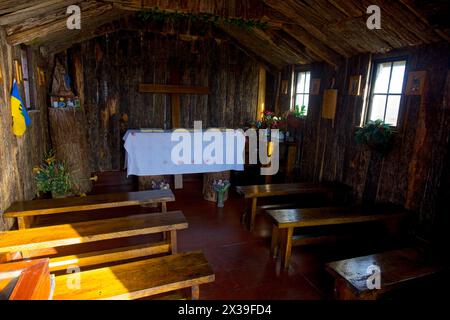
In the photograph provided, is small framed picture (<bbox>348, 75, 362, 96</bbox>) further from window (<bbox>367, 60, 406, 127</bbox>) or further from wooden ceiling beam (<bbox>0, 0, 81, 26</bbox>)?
wooden ceiling beam (<bbox>0, 0, 81, 26</bbox>)

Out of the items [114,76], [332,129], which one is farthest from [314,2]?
[114,76]

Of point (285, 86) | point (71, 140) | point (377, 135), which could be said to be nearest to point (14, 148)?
point (71, 140)

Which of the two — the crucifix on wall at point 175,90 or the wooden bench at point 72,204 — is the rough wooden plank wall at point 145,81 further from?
the wooden bench at point 72,204

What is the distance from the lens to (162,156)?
5.27 meters

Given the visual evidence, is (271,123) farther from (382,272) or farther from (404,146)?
(382,272)

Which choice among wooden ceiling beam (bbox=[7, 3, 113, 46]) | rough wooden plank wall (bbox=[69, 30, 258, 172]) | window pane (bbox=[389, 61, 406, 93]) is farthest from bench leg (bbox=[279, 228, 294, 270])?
rough wooden plank wall (bbox=[69, 30, 258, 172])

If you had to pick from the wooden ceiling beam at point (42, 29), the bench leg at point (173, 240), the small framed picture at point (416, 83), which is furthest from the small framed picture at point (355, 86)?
the wooden ceiling beam at point (42, 29)

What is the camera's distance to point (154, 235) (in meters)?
4.18

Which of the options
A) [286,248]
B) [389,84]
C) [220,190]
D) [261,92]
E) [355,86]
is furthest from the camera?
[261,92]

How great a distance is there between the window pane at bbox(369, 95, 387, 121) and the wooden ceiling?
0.69 metres

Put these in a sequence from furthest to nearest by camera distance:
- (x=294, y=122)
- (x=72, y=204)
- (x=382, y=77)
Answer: (x=294, y=122), (x=382, y=77), (x=72, y=204)

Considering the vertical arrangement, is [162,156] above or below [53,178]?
above

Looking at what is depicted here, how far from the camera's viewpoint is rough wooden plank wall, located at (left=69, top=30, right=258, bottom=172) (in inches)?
248

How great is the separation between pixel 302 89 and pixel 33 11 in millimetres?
5017
